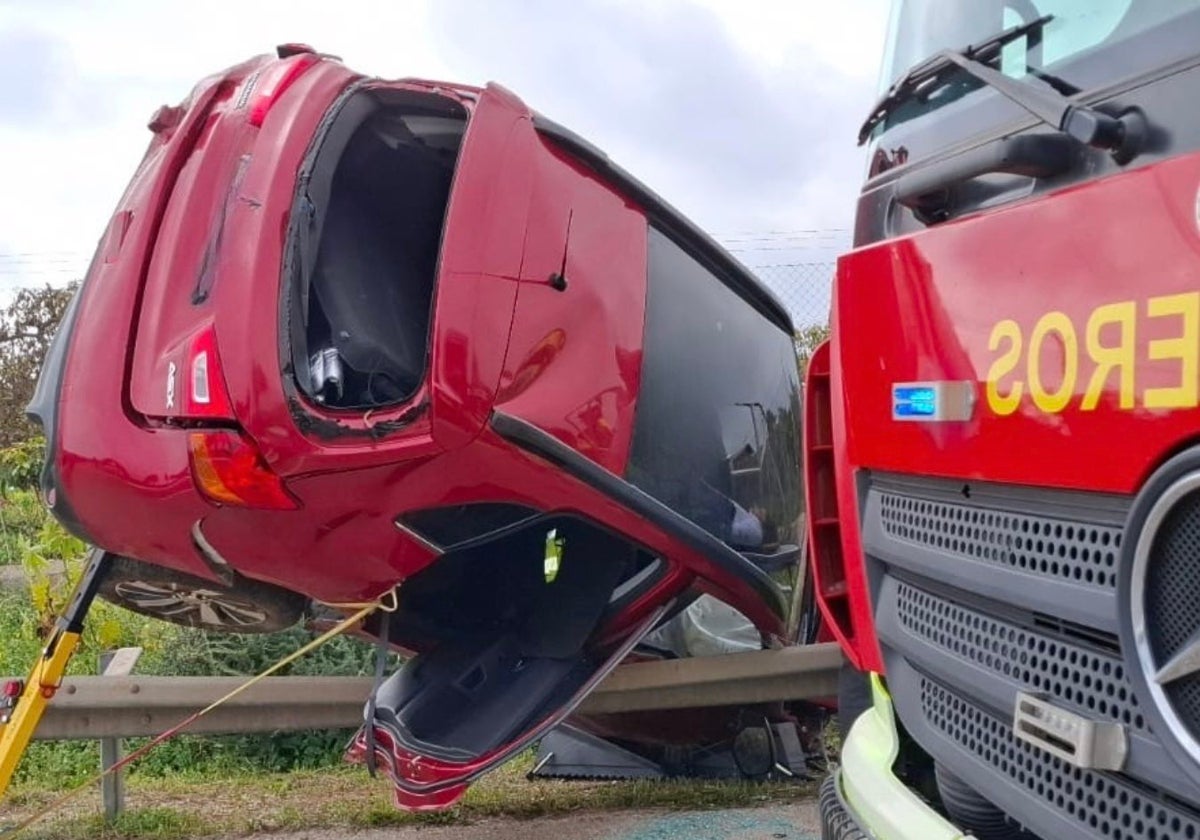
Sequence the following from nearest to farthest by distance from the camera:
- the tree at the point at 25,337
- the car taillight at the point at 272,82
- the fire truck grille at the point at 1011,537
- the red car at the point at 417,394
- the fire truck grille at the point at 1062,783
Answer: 1. the fire truck grille at the point at 1062,783
2. the fire truck grille at the point at 1011,537
3. the red car at the point at 417,394
4. the car taillight at the point at 272,82
5. the tree at the point at 25,337

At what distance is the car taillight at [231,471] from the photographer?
10.2ft

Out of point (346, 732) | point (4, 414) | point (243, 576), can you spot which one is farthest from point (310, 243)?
point (4, 414)

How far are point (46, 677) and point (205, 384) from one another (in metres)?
1.30

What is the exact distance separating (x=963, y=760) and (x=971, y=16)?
1389mm

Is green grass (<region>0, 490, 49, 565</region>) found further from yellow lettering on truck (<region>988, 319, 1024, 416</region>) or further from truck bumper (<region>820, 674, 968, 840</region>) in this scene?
yellow lettering on truck (<region>988, 319, 1024, 416</region>)

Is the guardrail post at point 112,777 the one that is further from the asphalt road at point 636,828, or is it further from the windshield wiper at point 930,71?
the windshield wiper at point 930,71

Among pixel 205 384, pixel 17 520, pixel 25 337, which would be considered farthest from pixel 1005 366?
pixel 25 337

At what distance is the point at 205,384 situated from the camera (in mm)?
3113

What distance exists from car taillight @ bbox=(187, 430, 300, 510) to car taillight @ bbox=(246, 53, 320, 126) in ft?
3.30

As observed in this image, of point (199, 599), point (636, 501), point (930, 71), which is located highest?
point (930, 71)

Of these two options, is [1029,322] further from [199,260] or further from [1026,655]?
[199,260]

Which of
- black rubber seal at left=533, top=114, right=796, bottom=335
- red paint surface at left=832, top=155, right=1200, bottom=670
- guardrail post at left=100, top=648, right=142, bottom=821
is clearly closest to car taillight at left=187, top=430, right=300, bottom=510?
black rubber seal at left=533, top=114, right=796, bottom=335

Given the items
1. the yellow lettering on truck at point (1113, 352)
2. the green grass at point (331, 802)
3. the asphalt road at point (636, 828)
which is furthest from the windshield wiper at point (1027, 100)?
the green grass at point (331, 802)

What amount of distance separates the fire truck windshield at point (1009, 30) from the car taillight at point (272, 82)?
6.10 ft
